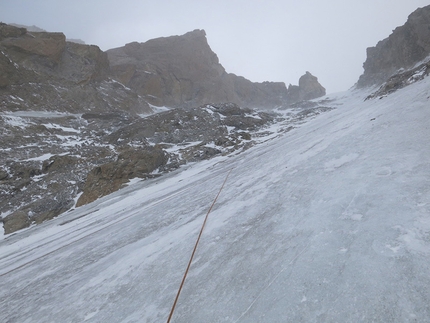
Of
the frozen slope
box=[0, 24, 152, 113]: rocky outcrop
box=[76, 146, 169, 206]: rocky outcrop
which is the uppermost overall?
box=[0, 24, 152, 113]: rocky outcrop

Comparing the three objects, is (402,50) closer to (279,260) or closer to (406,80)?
(406,80)

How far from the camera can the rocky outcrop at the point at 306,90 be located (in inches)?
3492

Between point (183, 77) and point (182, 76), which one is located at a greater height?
point (182, 76)

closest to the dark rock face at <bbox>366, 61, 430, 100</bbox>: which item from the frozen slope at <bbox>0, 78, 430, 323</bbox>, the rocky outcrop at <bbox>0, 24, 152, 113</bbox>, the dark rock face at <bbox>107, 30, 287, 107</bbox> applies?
the frozen slope at <bbox>0, 78, 430, 323</bbox>

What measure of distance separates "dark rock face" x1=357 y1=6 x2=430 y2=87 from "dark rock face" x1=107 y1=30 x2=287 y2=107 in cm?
3384

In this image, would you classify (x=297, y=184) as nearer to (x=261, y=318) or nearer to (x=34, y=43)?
(x=261, y=318)

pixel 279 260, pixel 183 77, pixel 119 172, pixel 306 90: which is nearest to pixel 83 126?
pixel 119 172

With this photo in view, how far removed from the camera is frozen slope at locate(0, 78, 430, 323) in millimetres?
2035

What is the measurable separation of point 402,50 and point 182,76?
5335 centimetres

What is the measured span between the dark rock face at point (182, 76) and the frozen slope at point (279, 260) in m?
59.2

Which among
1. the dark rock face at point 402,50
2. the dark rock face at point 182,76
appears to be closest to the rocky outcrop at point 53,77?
the dark rock face at point 182,76

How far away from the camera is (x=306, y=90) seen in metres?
89.4

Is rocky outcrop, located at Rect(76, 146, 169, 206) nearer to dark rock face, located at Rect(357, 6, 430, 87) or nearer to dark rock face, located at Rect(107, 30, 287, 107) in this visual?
dark rock face, located at Rect(107, 30, 287, 107)

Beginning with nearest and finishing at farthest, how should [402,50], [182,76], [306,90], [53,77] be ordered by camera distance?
[53,77] < [402,50] < [182,76] < [306,90]
